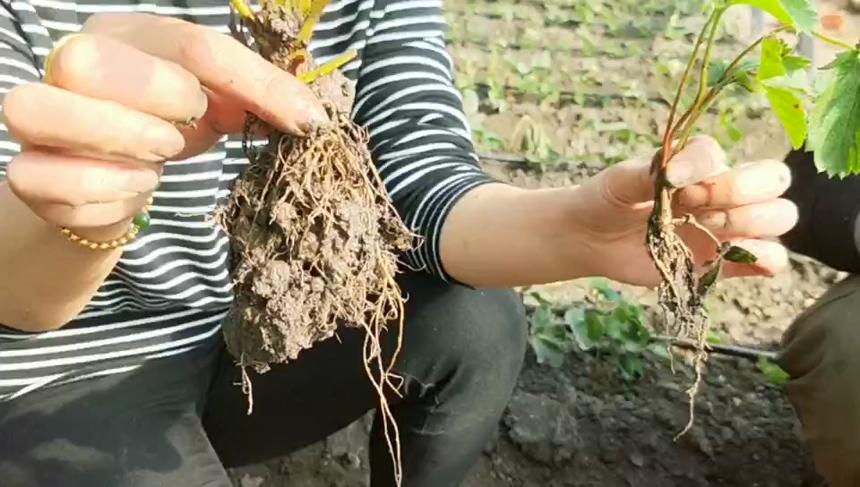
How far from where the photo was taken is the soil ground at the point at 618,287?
174cm

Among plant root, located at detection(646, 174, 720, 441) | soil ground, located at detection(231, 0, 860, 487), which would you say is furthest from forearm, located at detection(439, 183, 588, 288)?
soil ground, located at detection(231, 0, 860, 487)

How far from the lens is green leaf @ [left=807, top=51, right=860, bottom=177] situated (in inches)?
35.2

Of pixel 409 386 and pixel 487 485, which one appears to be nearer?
pixel 409 386

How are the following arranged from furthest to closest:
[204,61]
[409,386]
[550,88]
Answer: [550,88], [409,386], [204,61]

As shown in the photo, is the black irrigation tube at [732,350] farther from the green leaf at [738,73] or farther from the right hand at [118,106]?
the right hand at [118,106]

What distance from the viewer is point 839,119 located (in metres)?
0.91

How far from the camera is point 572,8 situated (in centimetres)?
293

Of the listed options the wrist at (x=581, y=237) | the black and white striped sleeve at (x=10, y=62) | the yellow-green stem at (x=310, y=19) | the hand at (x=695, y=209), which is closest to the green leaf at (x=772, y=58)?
the hand at (x=695, y=209)

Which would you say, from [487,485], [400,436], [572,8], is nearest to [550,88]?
[572,8]

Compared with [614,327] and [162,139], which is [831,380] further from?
[162,139]

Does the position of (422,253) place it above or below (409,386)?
above

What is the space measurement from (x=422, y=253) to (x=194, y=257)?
0.28 meters

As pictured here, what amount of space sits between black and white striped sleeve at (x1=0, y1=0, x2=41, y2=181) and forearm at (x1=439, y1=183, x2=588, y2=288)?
495mm

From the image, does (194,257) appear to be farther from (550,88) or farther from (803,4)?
(550,88)
